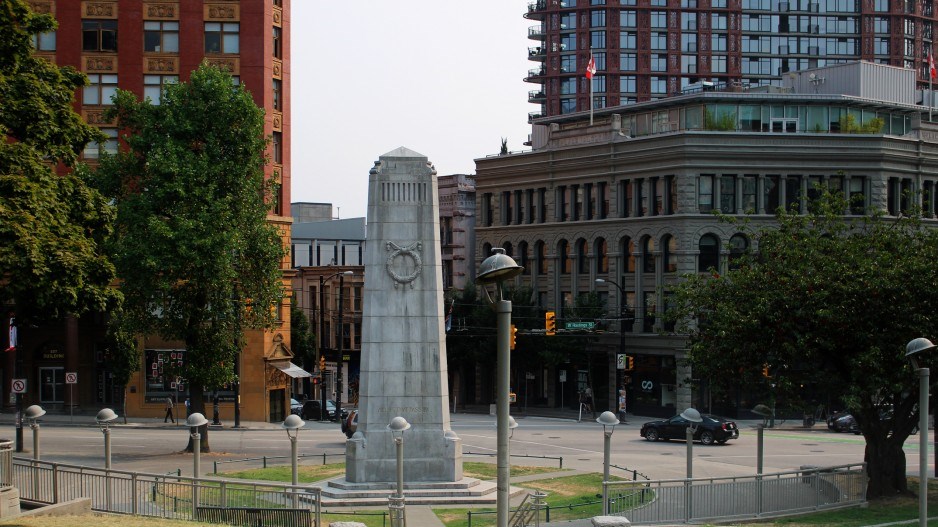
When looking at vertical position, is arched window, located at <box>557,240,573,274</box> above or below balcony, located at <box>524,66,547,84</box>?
below

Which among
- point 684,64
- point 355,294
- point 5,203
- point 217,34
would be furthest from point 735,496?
point 684,64

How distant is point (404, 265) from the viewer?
34.1 meters

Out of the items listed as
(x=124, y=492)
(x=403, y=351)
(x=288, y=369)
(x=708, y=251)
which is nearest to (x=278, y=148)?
(x=288, y=369)

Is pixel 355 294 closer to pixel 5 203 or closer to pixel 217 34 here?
pixel 217 34

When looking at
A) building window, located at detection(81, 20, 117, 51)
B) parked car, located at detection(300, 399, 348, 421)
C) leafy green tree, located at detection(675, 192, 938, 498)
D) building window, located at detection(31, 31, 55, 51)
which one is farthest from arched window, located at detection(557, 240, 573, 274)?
leafy green tree, located at detection(675, 192, 938, 498)

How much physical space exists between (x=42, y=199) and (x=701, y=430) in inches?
1329

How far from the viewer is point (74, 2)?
211 feet

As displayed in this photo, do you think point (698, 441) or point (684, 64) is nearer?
point (698, 441)

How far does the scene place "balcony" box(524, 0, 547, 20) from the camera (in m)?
132

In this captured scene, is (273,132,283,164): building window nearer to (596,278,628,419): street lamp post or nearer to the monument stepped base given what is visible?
(596,278,628,419): street lamp post

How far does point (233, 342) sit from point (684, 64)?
299 feet

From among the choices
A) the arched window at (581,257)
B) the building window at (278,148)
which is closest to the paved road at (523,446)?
the building window at (278,148)

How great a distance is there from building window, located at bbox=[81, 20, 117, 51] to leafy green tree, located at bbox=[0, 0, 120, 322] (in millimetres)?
32266

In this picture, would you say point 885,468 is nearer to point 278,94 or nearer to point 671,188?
point 671,188
